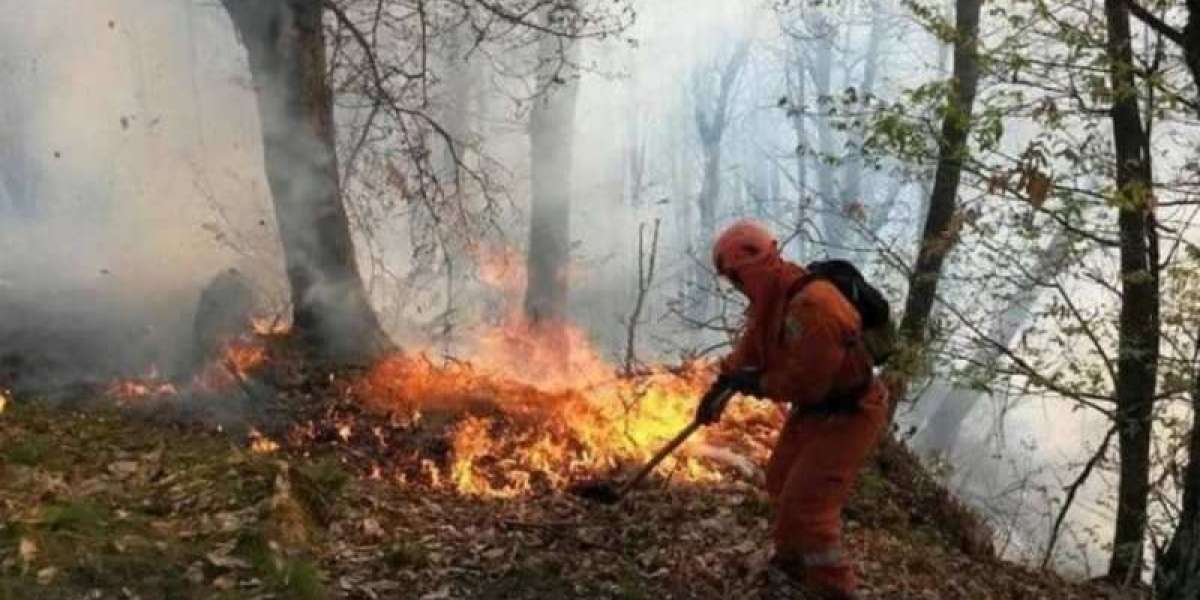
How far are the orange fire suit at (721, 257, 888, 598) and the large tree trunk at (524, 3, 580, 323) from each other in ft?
39.0

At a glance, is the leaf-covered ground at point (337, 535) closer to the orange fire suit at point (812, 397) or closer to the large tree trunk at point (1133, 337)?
the orange fire suit at point (812, 397)

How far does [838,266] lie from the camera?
5336 millimetres

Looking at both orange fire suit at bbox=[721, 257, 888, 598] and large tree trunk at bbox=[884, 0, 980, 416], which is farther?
large tree trunk at bbox=[884, 0, 980, 416]

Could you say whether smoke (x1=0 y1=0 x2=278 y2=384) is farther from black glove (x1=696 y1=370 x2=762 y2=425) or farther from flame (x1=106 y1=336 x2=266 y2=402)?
black glove (x1=696 y1=370 x2=762 y2=425)

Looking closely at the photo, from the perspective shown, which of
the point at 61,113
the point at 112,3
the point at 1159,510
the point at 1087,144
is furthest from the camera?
the point at 61,113

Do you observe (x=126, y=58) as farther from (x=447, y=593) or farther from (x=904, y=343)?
(x=447, y=593)

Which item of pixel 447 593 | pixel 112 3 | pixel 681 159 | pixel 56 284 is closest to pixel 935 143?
pixel 447 593

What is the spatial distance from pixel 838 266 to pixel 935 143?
410cm

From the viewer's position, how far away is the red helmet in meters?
5.31

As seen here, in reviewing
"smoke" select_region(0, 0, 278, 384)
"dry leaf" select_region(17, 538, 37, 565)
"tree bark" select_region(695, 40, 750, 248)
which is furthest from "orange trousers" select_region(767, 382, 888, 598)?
"tree bark" select_region(695, 40, 750, 248)

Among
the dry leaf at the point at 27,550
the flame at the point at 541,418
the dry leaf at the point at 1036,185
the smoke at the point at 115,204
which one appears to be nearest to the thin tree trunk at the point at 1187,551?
the dry leaf at the point at 1036,185

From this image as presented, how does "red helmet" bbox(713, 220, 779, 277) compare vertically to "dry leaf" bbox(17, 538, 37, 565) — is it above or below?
above

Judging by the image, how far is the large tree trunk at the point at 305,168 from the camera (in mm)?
9391

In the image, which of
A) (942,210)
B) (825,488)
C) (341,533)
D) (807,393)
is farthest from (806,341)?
(942,210)
